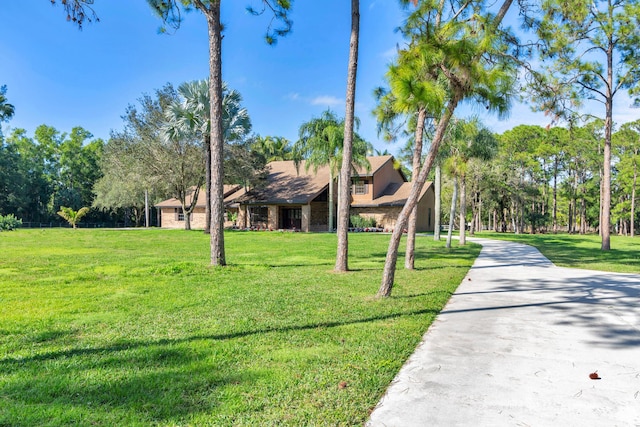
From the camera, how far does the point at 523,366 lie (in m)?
3.59

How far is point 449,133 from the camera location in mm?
14750

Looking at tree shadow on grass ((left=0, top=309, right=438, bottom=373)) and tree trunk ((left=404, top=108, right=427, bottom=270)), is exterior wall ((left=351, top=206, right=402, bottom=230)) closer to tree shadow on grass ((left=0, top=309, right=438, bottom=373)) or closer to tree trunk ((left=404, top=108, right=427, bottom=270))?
tree trunk ((left=404, top=108, right=427, bottom=270))

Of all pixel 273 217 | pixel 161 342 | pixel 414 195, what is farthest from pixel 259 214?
pixel 161 342

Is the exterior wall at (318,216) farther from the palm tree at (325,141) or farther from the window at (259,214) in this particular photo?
the palm tree at (325,141)

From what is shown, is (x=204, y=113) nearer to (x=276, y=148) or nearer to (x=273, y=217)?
(x=273, y=217)

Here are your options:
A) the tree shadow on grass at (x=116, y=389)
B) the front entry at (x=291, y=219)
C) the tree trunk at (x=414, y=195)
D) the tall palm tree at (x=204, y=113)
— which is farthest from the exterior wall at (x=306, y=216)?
the tree shadow on grass at (x=116, y=389)

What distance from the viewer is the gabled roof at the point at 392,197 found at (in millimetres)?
29031

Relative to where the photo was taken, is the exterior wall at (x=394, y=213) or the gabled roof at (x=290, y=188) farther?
the exterior wall at (x=394, y=213)

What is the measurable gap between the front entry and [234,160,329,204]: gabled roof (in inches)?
63.2

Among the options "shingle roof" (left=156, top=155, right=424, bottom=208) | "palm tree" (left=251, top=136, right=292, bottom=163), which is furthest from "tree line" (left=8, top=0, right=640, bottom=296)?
"palm tree" (left=251, top=136, right=292, bottom=163)

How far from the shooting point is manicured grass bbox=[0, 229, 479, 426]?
2656 mm

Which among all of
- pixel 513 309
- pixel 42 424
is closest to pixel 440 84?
pixel 513 309

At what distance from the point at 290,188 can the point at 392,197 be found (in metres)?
8.21

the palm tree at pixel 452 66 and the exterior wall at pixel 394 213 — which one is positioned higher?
the palm tree at pixel 452 66
